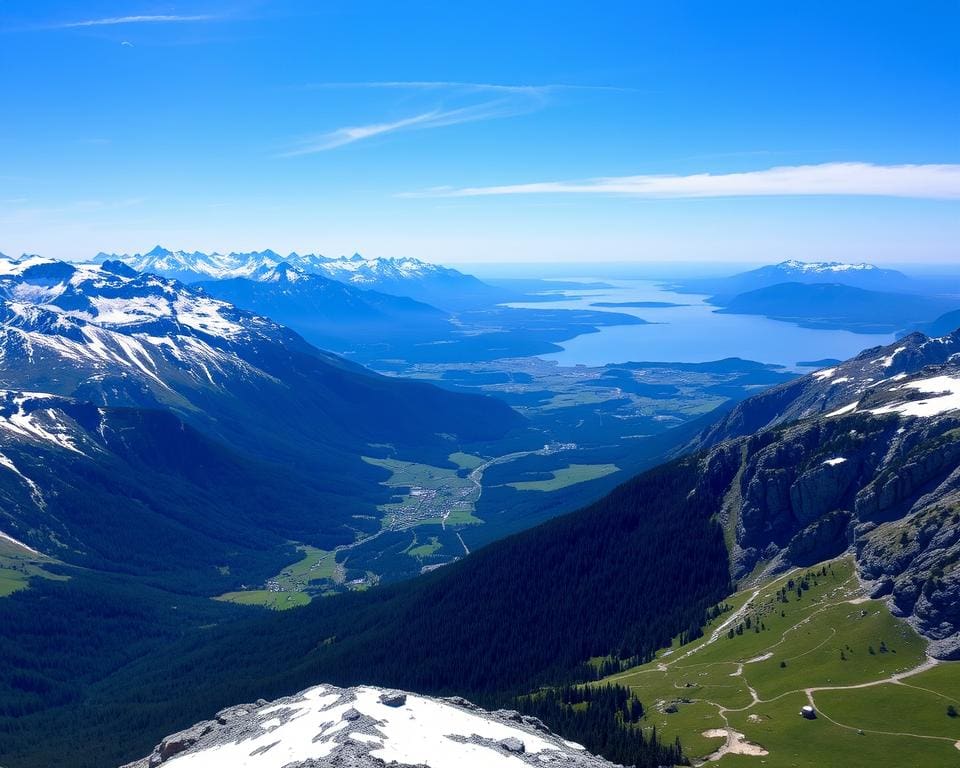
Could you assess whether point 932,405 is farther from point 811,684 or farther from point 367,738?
point 367,738

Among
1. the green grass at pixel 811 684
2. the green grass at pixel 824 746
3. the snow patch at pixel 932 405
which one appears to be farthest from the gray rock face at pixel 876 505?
the green grass at pixel 824 746

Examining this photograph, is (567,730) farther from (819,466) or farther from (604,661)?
(819,466)

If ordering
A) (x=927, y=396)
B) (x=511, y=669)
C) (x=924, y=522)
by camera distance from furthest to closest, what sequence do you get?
(x=927, y=396)
(x=511, y=669)
(x=924, y=522)

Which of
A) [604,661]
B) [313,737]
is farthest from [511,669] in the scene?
[313,737]

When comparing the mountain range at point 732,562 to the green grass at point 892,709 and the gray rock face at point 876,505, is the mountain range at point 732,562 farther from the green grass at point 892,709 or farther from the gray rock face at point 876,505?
the green grass at point 892,709

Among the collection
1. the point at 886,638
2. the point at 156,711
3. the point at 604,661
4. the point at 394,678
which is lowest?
the point at 156,711

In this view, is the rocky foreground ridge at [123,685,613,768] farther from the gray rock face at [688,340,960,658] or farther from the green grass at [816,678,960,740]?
the gray rock face at [688,340,960,658]

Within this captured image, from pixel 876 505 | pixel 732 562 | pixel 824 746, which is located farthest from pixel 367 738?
pixel 732 562
